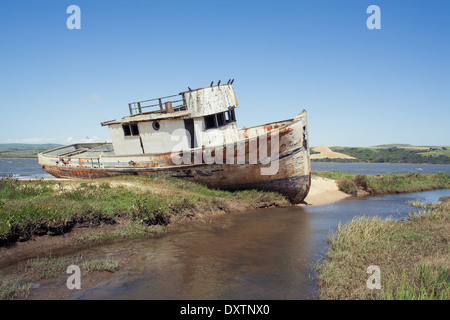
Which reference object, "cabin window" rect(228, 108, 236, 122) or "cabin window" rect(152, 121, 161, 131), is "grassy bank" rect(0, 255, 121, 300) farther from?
"cabin window" rect(228, 108, 236, 122)

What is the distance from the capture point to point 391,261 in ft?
20.6

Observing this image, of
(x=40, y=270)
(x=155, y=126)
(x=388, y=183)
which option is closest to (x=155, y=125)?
(x=155, y=126)

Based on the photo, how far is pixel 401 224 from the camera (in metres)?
9.30

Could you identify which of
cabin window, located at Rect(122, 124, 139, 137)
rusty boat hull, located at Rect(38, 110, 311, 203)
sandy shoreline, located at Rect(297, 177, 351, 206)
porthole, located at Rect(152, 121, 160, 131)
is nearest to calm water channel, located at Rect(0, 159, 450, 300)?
rusty boat hull, located at Rect(38, 110, 311, 203)

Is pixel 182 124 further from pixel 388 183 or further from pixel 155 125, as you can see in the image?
pixel 388 183

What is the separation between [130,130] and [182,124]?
10.9ft

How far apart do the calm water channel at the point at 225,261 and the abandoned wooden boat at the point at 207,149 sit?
9.08 ft

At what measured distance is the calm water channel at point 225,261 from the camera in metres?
5.11

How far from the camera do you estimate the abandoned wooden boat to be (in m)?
12.8

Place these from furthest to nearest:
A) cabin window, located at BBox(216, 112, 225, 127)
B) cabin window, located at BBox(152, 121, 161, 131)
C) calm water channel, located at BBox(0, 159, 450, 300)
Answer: cabin window, located at BBox(216, 112, 225, 127) → cabin window, located at BBox(152, 121, 161, 131) → calm water channel, located at BBox(0, 159, 450, 300)

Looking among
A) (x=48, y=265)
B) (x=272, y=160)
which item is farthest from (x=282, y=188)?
(x=48, y=265)
